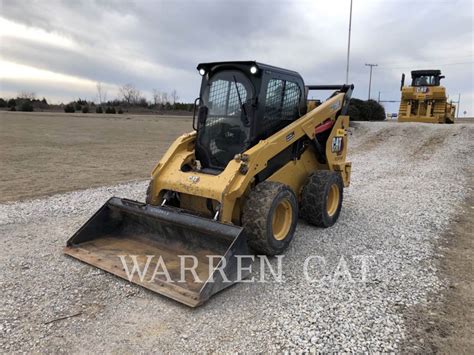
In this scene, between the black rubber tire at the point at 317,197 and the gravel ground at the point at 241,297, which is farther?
the black rubber tire at the point at 317,197

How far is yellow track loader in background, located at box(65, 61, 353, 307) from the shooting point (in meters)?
4.16

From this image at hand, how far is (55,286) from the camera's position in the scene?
3.96 metres

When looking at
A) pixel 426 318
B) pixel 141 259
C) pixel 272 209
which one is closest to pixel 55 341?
pixel 141 259

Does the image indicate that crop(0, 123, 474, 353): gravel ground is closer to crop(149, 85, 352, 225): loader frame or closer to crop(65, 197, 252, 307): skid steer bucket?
crop(65, 197, 252, 307): skid steer bucket

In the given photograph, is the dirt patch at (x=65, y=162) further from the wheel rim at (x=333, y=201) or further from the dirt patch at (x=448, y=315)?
the dirt patch at (x=448, y=315)

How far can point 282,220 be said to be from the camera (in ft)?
16.0

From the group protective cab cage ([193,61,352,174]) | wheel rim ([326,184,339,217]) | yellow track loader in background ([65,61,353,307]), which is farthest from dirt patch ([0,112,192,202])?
wheel rim ([326,184,339,217])

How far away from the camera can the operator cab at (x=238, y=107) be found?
495 centimetres

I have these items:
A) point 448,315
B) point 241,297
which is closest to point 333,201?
point 448,315

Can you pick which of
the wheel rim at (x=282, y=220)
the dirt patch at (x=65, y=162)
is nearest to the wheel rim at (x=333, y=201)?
the wheel rim at (x=282, y=220)

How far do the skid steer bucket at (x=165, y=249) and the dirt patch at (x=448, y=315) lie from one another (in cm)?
165

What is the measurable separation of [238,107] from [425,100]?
17998 mm

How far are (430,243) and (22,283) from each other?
5070 millimetres

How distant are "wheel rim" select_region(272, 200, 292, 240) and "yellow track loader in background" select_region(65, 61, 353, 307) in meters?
0.01
